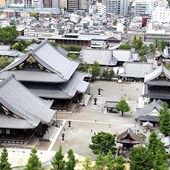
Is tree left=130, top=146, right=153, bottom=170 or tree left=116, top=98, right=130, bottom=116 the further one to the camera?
tree left=116, top=98, right=130, bottom=116

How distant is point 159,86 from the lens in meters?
51.6

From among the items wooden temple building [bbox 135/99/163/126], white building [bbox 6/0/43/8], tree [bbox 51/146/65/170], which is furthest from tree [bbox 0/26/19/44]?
white building [bbox 6/0/43/8]

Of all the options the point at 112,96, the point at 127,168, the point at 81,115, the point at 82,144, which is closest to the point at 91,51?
the point at 112,96

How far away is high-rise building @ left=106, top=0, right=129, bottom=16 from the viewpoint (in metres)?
168

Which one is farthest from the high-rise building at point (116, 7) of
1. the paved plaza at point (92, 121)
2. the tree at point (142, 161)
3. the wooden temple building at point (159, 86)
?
the tree at point (142, 161)

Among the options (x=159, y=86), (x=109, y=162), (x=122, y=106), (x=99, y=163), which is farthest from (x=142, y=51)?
(x=109, y=162)

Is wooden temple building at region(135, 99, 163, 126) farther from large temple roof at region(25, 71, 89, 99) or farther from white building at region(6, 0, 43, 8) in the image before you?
white building at region(6, 0, 43, 8)

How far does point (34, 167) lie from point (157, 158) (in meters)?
8.36

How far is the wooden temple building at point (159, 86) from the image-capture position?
50906 mm

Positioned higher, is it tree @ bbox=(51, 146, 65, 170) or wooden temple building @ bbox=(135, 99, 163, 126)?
tree @ bbox=(51, 146, 65, 170)

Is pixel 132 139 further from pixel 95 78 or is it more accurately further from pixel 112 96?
pixel 95 78

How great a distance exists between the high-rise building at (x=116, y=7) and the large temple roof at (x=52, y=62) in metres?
115

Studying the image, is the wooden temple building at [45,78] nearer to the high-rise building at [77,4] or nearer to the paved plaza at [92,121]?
the paved plaza at [92,121]

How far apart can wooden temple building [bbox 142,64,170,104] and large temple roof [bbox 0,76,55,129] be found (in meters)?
14.1
